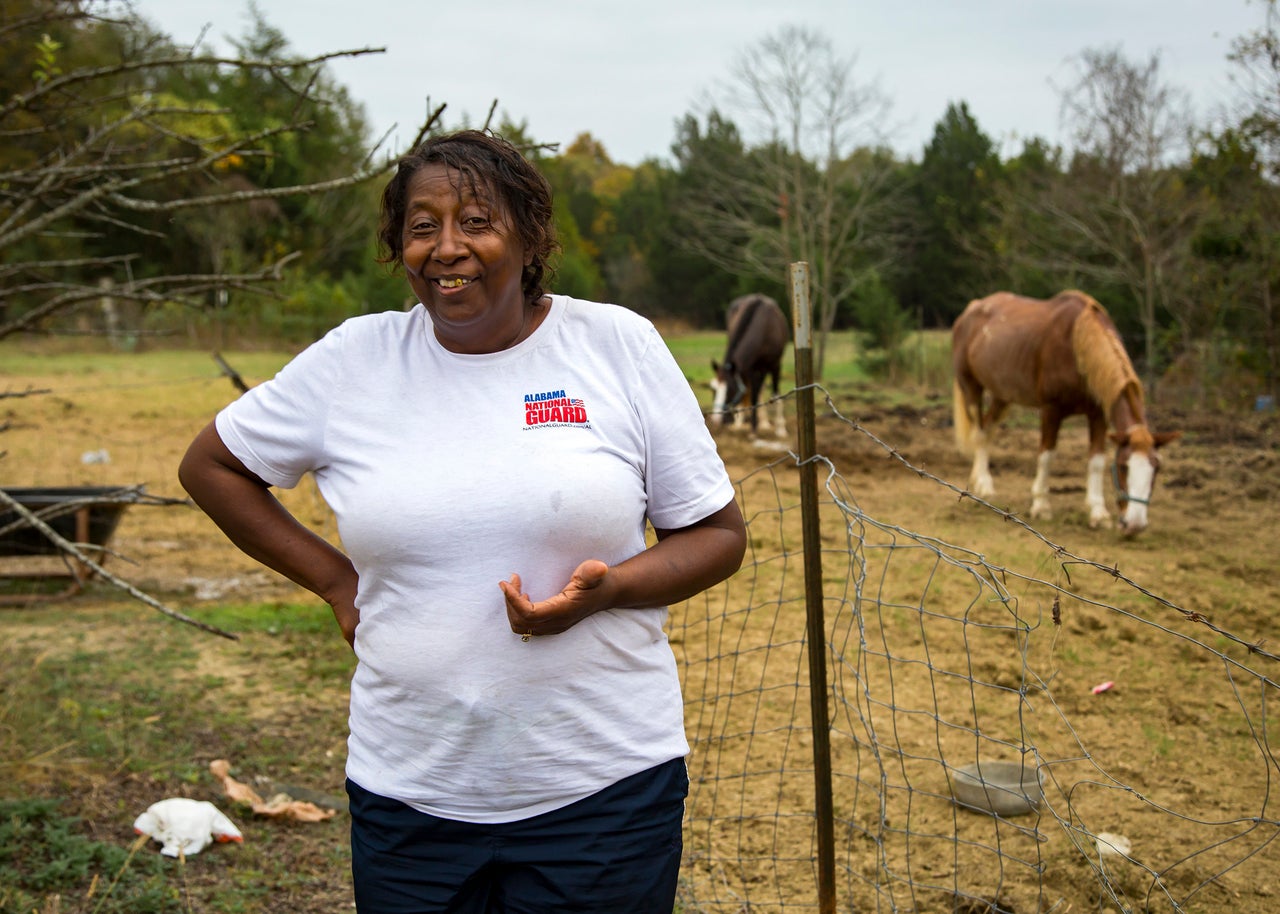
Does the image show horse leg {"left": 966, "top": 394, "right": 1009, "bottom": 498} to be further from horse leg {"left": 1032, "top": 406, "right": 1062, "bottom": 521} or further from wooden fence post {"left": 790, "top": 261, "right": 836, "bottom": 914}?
wooden fence post {"left": 790, "top": 261, "right": 836, "bottom": 914}

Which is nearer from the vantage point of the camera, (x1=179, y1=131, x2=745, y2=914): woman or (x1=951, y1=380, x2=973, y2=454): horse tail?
(x1=179, y1=131, x2=745, y2=914): woman

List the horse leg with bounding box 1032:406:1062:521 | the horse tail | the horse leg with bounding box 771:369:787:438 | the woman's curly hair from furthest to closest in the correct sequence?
the horse leg with bounding box 771:369:787:438, the horse tail, the horse leg with bounding box 1032:406:1062:521, the woman's curly hair

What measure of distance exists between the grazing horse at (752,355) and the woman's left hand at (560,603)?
1111cm

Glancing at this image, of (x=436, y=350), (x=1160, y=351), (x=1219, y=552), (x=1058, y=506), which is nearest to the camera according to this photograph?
(x=436, y=350)

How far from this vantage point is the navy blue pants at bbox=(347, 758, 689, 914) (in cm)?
169

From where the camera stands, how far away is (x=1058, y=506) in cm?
896

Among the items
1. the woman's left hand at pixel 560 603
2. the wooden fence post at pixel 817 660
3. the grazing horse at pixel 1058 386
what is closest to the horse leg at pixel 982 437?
the grazing horse at pixel 1058 386

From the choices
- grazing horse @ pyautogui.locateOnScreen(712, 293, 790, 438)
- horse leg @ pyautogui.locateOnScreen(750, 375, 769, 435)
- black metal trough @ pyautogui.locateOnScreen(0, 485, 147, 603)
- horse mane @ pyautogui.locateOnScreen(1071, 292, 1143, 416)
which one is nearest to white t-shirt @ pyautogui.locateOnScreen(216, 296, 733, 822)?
black metal trough @ pyautogui.locateOnScreen(0, 485, 147, 603)

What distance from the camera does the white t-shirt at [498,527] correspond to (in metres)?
1.67

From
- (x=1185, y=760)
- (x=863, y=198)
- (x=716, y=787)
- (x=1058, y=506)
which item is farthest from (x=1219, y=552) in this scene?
(x=863, y=198)

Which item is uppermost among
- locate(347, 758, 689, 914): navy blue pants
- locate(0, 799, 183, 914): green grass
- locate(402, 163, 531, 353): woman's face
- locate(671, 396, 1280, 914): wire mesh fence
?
locate(402, 163, 531, 353): woman's face

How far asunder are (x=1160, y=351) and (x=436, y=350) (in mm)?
17033

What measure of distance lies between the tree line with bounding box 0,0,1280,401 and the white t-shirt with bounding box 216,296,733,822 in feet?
3.24

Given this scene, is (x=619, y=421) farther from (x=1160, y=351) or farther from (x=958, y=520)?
(x=1160, y=351)
